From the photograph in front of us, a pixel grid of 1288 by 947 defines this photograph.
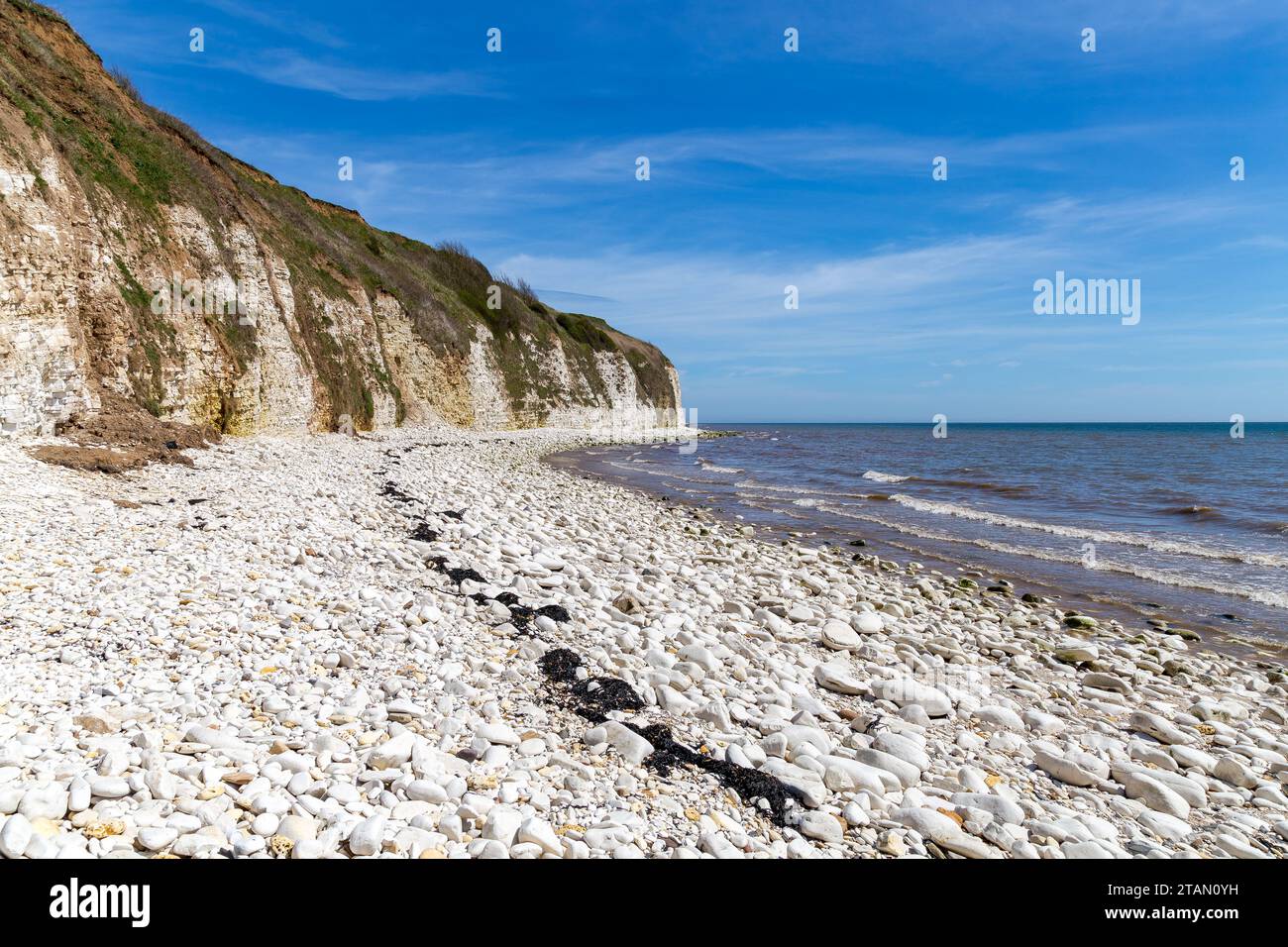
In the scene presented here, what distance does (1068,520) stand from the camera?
17.4 m

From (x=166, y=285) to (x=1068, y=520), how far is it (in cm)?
2553

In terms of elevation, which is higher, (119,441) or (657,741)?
(119,441)

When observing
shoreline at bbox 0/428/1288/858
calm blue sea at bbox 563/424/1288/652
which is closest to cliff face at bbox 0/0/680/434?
shoreline at bbox 0/428/1288/858

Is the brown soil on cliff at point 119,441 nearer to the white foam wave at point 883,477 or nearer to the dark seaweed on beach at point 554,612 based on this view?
the dark seaweed on beach at point 554,612

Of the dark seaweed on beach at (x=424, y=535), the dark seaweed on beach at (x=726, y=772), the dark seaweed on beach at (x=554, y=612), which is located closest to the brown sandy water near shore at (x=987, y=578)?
the dark seaweed on beach at (x=554, y=612)

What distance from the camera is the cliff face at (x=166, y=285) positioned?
1216 centimetres

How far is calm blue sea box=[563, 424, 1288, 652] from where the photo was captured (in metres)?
10.7

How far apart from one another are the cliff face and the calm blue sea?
12704 millimetres

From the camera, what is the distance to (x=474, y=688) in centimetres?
489

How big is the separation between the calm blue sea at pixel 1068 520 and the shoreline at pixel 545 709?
292 centimetres

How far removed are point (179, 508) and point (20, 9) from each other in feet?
62.7

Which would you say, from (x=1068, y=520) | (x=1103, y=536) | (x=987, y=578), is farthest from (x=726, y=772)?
(x=1068, y=520)

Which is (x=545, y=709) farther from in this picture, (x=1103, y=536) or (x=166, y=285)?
(x=166, y=285)
